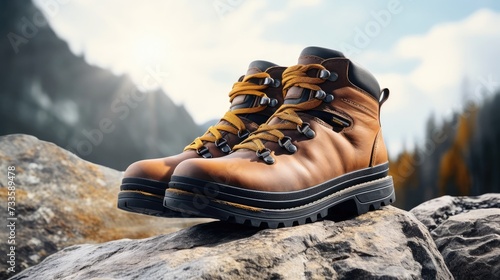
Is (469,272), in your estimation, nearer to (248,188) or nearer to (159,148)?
(248,188)

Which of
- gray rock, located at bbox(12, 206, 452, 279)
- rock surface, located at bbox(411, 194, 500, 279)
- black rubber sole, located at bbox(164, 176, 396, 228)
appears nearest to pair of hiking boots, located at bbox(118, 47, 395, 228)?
black rubber sole, located at bbox(164, 176, 396, 228)

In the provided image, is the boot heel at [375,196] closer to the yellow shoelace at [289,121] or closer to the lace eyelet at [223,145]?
the yellow shoelace at [289,121]

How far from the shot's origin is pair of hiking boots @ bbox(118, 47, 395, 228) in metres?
2.43

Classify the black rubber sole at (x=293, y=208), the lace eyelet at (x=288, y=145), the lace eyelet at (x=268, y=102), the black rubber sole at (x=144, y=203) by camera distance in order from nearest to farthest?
the black rubber sole at (x=293, y=208), the lace eyelet at (x=288, y=145), the black rubber sole at (x=144, y=203), the lace eyelet at (x=268, y=102)

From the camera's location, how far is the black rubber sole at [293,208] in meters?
2.37

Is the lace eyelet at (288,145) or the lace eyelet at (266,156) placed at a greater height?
the lace eyelet at (288,145)

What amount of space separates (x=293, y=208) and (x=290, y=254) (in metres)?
0.28

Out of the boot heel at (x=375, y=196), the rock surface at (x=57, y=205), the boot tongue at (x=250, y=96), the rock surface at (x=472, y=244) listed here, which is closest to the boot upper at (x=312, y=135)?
the boot heel at (x=375, y=196)

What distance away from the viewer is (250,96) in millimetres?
3031

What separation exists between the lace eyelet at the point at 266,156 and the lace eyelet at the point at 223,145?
433mm

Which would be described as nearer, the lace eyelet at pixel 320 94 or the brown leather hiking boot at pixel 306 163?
the brown leather hiking boot at pixel 306 163

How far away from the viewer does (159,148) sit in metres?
6.63

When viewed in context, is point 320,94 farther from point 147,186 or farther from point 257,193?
point 147,186

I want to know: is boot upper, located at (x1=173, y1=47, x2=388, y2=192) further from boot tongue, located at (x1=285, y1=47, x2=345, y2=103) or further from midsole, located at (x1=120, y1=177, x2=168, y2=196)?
midsole, located at (x1=120, y1=177, x2=168, y2=196)
